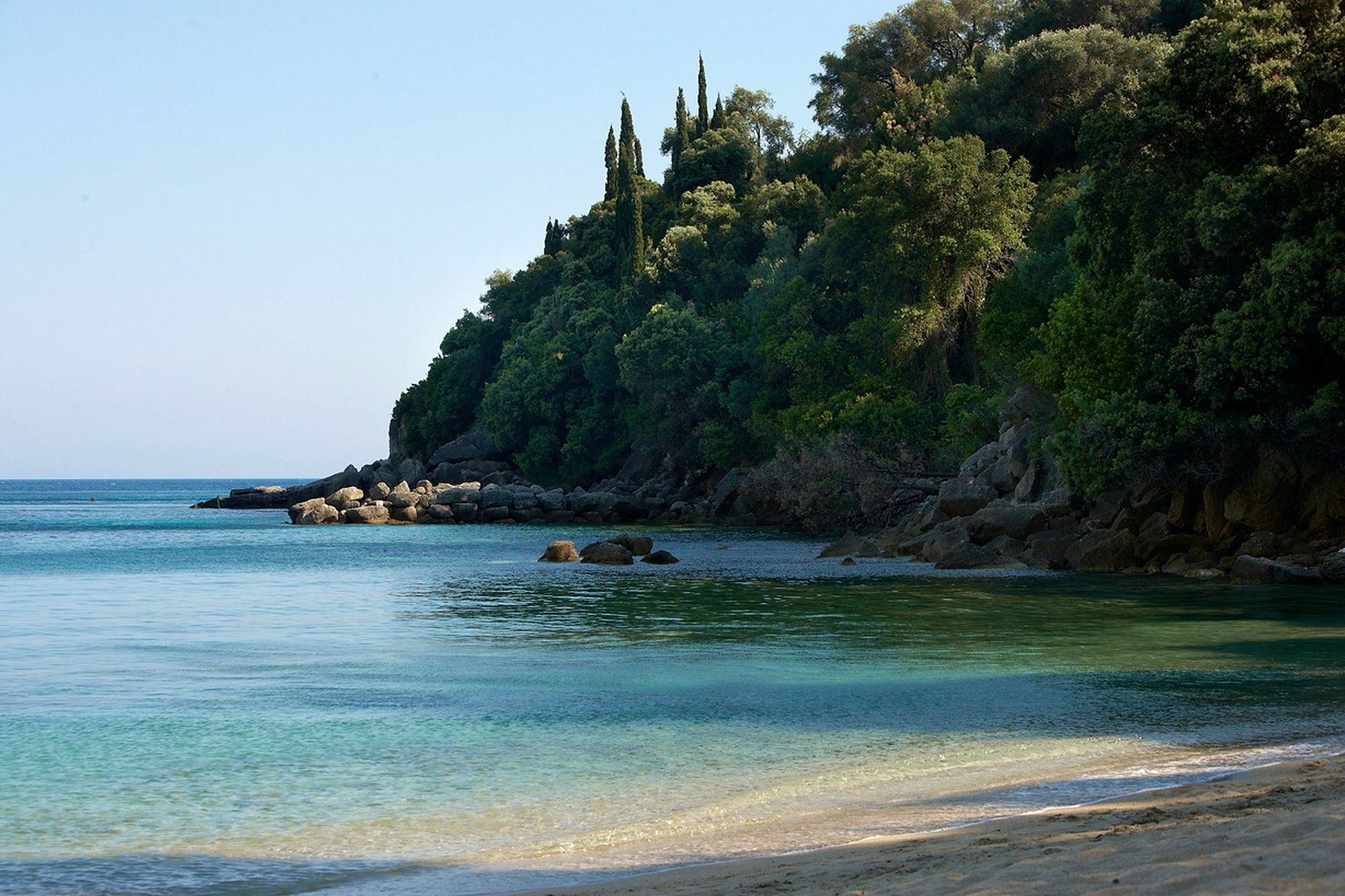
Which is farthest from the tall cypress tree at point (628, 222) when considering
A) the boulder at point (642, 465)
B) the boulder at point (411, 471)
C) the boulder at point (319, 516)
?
the boulder at point (319, 516)

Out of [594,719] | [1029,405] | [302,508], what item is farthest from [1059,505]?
[302,508]

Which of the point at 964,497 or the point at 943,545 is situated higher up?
the point at 964,497

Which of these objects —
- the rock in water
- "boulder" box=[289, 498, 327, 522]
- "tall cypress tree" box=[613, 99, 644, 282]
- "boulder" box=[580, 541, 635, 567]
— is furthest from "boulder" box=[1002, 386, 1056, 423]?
"boulder" box=[289, 498, 327, 522]

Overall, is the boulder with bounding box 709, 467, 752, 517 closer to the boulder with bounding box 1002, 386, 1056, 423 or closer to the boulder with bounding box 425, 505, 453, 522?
the boulder with bounding box 425, 505, 453, 522

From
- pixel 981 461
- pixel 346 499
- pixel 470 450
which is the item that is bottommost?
pixel 346 499

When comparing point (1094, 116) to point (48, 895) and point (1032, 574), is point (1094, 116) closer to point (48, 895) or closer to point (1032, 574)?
point (1032, 574)

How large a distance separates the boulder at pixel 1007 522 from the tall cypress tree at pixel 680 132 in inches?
2101

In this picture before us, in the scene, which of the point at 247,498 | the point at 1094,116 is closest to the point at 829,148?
the point at 1094,116

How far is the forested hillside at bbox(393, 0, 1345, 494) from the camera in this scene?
28.0 meters

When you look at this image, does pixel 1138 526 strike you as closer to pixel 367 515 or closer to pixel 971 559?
pixel 971 559

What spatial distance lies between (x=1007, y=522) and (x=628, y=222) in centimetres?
4970

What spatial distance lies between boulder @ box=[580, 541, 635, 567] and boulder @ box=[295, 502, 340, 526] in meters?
38.3

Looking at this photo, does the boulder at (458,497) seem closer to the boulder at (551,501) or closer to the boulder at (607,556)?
the boulder at (551,501)

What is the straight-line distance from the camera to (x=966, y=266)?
51.1 metres
